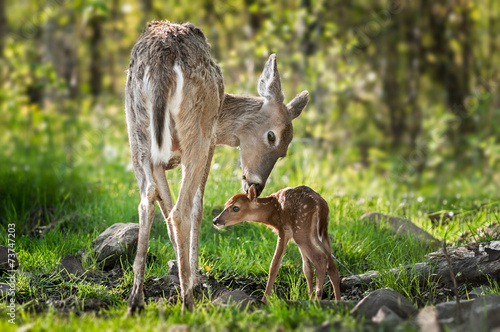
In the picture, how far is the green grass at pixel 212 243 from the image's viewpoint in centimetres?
352

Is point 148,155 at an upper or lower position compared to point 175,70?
lower

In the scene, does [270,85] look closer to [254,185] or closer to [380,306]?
[254,185]

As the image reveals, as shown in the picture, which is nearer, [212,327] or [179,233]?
[212,327]

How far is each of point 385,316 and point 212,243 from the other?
260cm

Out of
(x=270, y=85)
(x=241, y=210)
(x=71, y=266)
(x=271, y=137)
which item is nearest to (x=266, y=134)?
(x=271, y=137)

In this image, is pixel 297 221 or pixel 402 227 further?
pixel 402 227

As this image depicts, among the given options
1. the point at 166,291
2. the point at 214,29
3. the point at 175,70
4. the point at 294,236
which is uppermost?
the point at 214,29

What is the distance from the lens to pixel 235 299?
165 inches

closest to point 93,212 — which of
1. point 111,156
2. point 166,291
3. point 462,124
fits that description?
point 166,291

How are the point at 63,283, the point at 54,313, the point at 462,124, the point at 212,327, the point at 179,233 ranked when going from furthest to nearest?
the point at 462,124 < the point at 63,283 < the point at 179,233 < the point at 54,313 < the point at 212,327

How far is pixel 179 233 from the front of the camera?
13.2ft

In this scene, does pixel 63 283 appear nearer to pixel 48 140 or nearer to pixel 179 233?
pixel 179 233

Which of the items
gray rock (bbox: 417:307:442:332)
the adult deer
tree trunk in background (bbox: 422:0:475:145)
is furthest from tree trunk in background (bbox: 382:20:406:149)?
gray rock (bbox: 417:307:442:332)

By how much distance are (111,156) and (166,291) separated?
6649 mm
